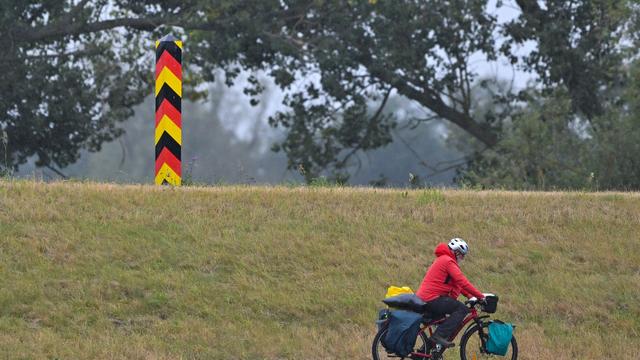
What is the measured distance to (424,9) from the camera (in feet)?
119

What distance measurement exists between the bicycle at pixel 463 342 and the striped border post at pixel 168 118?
18.5 feet

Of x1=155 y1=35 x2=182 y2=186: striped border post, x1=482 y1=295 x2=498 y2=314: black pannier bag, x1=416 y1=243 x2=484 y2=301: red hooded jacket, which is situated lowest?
x1=482 y1=295 x2=498 y2=314: black pannier bag

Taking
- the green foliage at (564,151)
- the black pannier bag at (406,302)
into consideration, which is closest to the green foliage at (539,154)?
the green foliage at (564,151)

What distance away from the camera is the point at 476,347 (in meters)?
13.3

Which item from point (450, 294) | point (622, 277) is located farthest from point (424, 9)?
point (450, 294)

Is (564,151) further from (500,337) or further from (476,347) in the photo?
(500,337)

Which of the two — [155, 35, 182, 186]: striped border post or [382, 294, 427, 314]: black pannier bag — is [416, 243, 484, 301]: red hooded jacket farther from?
[155, 35, 182, 186]: striped border post

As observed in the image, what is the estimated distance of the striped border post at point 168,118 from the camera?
58.4 ft

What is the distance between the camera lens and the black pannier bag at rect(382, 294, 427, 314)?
39.6 ft

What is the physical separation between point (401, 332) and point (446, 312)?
2.20 feet

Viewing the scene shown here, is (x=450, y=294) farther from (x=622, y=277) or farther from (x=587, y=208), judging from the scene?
(x=587, y=208)

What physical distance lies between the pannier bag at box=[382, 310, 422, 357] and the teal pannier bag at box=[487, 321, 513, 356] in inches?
36.1

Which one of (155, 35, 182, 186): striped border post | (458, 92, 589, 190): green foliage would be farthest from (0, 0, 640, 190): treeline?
(155, 35, 182, 186): striped border post

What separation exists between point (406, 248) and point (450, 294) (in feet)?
10.3
